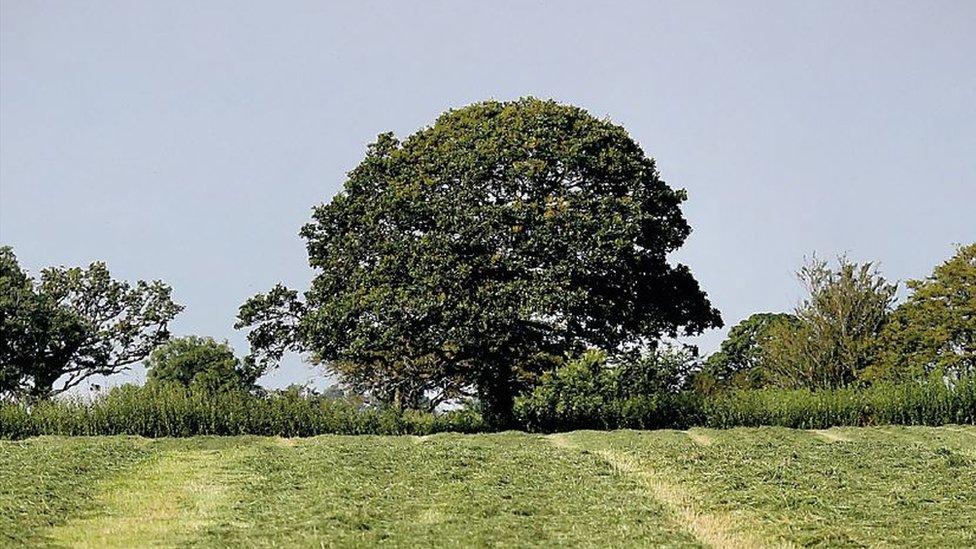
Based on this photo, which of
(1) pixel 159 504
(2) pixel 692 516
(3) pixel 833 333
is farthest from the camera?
(3) pixel 833 333

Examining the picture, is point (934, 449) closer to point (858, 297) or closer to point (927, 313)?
point (858, 297)

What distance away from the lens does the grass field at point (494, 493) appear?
1183 cm

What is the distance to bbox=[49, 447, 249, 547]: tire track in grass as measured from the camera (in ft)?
38.8

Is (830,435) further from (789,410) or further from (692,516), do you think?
(692,516)

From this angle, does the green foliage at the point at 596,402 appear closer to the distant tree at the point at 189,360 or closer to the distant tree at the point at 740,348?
the distant tree at the point at 189,360

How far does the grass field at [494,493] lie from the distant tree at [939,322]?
56.5 ft

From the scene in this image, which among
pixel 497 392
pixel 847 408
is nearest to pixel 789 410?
pixel 847 408

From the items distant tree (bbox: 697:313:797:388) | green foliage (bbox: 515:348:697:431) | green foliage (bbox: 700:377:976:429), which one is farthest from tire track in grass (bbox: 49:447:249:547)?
distant tree (bbox: 697:313:797:388)

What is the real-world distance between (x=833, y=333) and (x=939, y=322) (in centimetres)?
480

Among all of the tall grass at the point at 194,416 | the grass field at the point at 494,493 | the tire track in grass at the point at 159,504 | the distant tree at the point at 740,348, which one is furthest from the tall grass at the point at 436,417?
the distant tree at the point at 740,348

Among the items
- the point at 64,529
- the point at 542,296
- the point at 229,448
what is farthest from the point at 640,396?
the point at 64,529

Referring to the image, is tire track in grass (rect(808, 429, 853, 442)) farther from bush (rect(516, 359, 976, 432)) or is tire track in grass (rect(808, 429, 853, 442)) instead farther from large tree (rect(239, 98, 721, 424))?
large tree (rect(239, 98, 721, 424))

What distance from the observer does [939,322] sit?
1565 inches

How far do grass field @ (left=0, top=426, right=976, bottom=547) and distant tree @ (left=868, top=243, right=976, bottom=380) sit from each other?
1723cm
